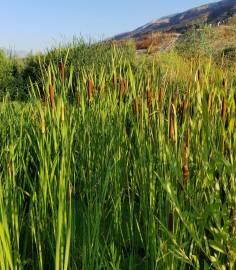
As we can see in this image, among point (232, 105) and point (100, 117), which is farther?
point (100, 117)

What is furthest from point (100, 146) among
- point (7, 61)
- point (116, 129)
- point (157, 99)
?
point (7, 61)

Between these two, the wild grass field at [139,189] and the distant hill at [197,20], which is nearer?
the wild grass field at [139,189]

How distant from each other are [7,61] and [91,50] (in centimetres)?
308

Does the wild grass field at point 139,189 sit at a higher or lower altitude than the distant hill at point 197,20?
higher

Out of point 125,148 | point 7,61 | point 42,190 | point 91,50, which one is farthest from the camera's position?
point 7,61

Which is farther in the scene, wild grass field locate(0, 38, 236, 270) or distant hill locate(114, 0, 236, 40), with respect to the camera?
distant hill locate(114, 0, 236, 40)

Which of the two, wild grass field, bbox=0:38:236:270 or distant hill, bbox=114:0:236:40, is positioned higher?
wild grass field, bbox=0:38:236:270

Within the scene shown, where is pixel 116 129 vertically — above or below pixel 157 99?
below

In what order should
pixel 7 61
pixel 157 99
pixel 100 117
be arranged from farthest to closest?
1. pixel 7 61
2. pixel 100 117
3. pixel 157 99

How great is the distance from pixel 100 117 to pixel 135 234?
1.55 feet

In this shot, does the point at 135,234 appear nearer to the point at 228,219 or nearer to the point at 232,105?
the point at 228,219

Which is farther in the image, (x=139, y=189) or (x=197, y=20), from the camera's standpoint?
(x=197, y=20)

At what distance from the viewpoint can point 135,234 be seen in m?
1.39

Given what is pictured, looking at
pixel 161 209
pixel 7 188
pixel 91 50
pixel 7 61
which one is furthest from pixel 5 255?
pixel 7 61
